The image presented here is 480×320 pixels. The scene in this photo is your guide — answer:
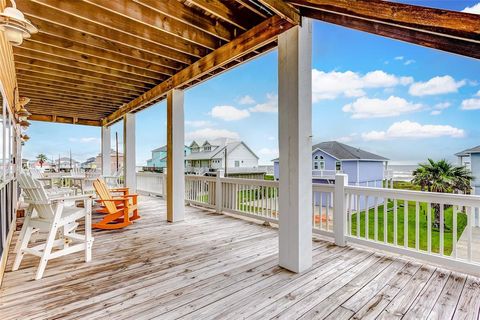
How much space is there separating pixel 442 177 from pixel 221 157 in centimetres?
1870

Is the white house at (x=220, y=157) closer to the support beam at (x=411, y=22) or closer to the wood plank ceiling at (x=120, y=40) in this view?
the wood plank ceiling at (x=120, y=40)

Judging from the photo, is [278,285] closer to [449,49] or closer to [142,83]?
[449,49]

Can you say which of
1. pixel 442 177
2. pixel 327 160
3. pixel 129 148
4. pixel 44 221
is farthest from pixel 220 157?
pixel 44 221

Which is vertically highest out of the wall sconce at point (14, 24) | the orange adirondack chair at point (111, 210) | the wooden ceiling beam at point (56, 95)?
the wooden ceiling beam at point (56, 95)

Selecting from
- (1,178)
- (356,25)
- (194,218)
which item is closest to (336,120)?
(194,218)

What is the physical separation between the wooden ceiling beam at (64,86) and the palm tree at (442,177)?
→ 986cm

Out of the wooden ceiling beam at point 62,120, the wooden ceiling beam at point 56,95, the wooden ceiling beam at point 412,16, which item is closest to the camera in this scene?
the wooden ceiling beam at point 412,16

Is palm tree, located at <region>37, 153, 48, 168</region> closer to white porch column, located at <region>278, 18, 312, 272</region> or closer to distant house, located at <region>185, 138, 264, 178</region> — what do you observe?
distant house, located at <region>185, 138, 264, 178</region>

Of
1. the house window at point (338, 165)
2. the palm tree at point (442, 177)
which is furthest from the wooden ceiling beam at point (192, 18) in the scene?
the house window at point (338, 165)

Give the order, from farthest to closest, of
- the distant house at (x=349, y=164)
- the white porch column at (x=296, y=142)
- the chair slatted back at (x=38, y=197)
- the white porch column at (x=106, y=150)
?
the distant house at (x=349, y=164) → the white porch column at (x=106, y=150) → the chair slatted back at (x=38, y=197) → the white porch column at (x=296, y=142)

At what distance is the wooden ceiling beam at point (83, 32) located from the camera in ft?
9.37

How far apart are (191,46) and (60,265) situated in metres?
3.53

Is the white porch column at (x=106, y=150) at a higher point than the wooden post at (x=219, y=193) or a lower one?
higher

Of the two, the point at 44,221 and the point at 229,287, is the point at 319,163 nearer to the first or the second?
the point at 229,287
